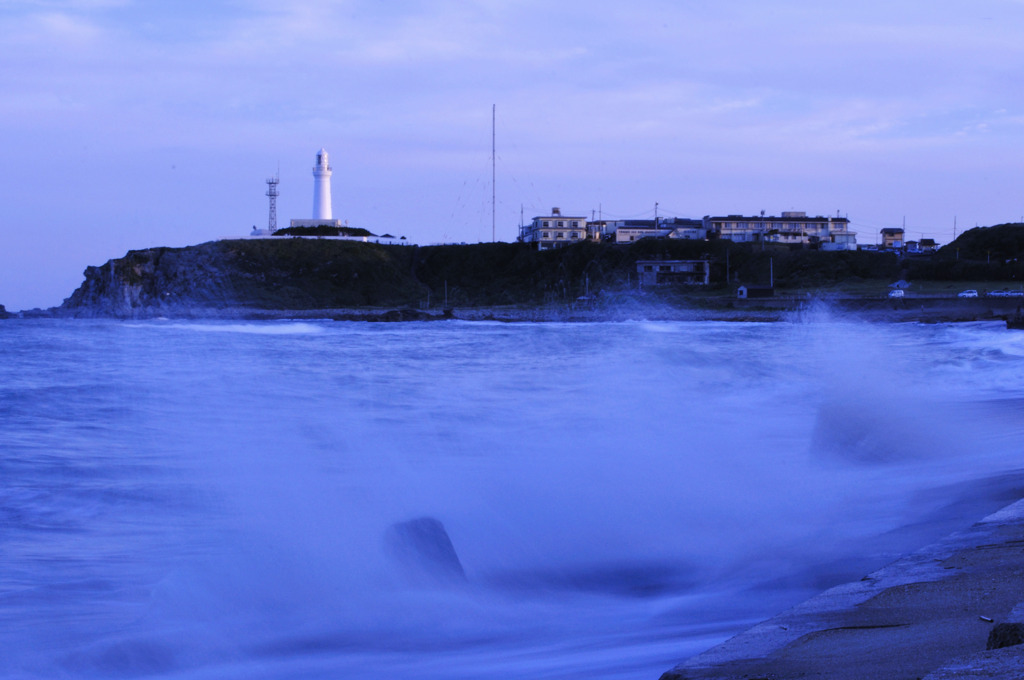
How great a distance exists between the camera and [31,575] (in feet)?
14.5

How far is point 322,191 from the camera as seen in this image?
85.9m

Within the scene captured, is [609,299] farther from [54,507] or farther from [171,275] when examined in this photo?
[54,507]

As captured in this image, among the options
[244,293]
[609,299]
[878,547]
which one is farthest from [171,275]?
[878,547]

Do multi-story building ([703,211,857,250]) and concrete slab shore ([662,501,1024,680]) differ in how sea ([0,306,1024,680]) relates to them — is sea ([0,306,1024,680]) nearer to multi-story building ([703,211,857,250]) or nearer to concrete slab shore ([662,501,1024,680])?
concrete slab shore ([662,501,1024,680])

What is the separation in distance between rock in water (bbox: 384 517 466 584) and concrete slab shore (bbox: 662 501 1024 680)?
235cm

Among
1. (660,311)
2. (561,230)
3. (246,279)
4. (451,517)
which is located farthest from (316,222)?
(451,517)

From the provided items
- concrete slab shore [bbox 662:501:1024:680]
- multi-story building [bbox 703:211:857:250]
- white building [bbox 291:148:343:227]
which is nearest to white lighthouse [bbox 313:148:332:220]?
white building [bbox 291:148:343:227]

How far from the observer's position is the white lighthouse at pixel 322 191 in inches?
3265

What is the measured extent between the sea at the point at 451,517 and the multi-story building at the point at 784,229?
60.9 metres

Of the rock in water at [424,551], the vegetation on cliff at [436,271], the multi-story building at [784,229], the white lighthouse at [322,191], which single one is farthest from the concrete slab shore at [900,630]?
the white lighthouse at [322,191]

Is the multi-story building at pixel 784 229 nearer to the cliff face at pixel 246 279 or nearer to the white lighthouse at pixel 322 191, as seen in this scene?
the cliff face at pixel 246 279

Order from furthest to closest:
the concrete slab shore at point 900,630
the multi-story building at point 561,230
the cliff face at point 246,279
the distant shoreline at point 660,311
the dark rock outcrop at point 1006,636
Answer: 1. the multi-story building at point 561,230
2. the cliff face at point 246,279
3. the distant shoreline at point 660,311
4. the concrete slab shore at point 900,630
5. the dark rock outcrop at point 1006,636

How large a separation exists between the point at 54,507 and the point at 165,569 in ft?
5.52

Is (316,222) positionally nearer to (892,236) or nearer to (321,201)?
(321,201)
